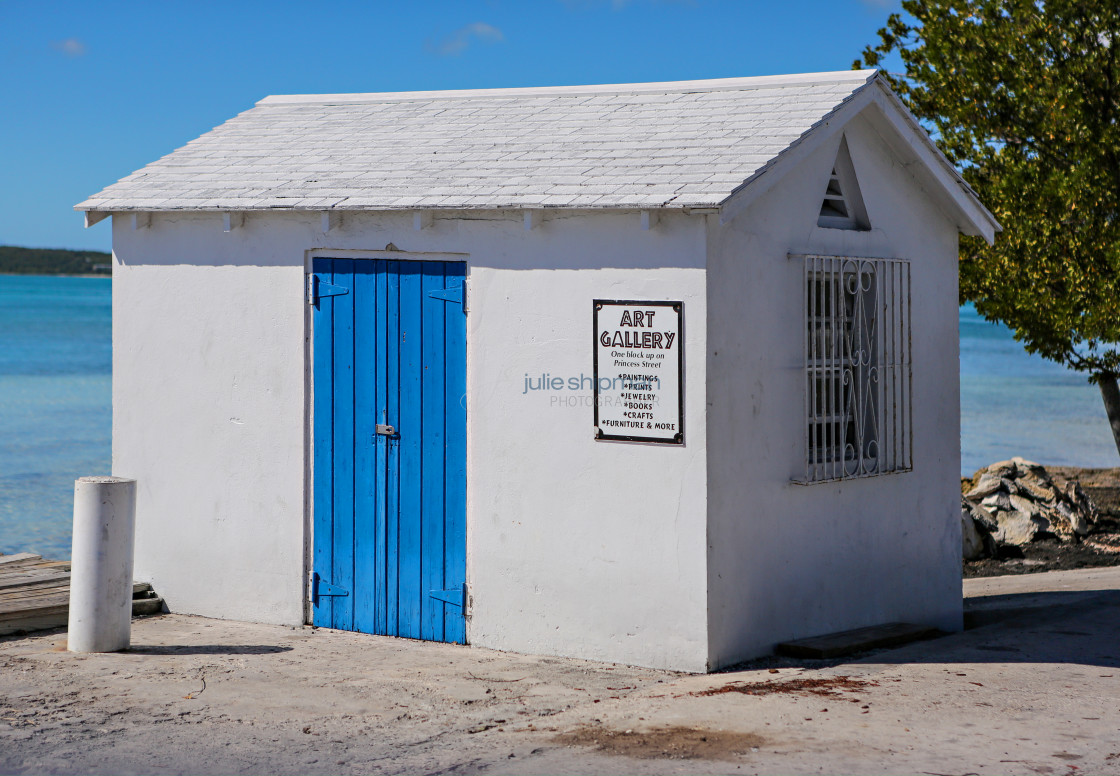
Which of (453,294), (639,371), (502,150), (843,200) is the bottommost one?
(639,371)

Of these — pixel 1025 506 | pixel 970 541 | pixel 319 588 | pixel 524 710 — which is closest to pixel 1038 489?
pixel 1025 506

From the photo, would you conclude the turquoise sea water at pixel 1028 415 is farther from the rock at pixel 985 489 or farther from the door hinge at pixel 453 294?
the door hinge at pixel 453 294

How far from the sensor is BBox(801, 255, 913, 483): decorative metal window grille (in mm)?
8422

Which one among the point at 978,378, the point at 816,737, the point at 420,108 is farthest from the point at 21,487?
the point at 978,378

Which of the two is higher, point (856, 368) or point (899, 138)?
point (899, 138)

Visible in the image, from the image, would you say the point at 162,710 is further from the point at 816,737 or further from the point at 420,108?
the point at 420,108

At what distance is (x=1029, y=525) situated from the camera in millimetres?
14539

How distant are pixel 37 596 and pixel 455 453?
3.25 metres

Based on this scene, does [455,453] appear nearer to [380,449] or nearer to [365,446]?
[380,449]

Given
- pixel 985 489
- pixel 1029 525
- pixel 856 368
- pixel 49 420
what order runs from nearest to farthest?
pixel 856 368, pixel 1029 525, pixel 985 489, pixel 49 420

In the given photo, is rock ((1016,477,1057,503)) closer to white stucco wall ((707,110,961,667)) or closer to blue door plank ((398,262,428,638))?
white stucco wall ((707,110,961,667))

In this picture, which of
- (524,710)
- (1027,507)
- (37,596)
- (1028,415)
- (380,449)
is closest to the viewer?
(524,710)

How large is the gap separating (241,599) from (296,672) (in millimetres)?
1705

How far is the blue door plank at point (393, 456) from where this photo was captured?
8.50 meters
